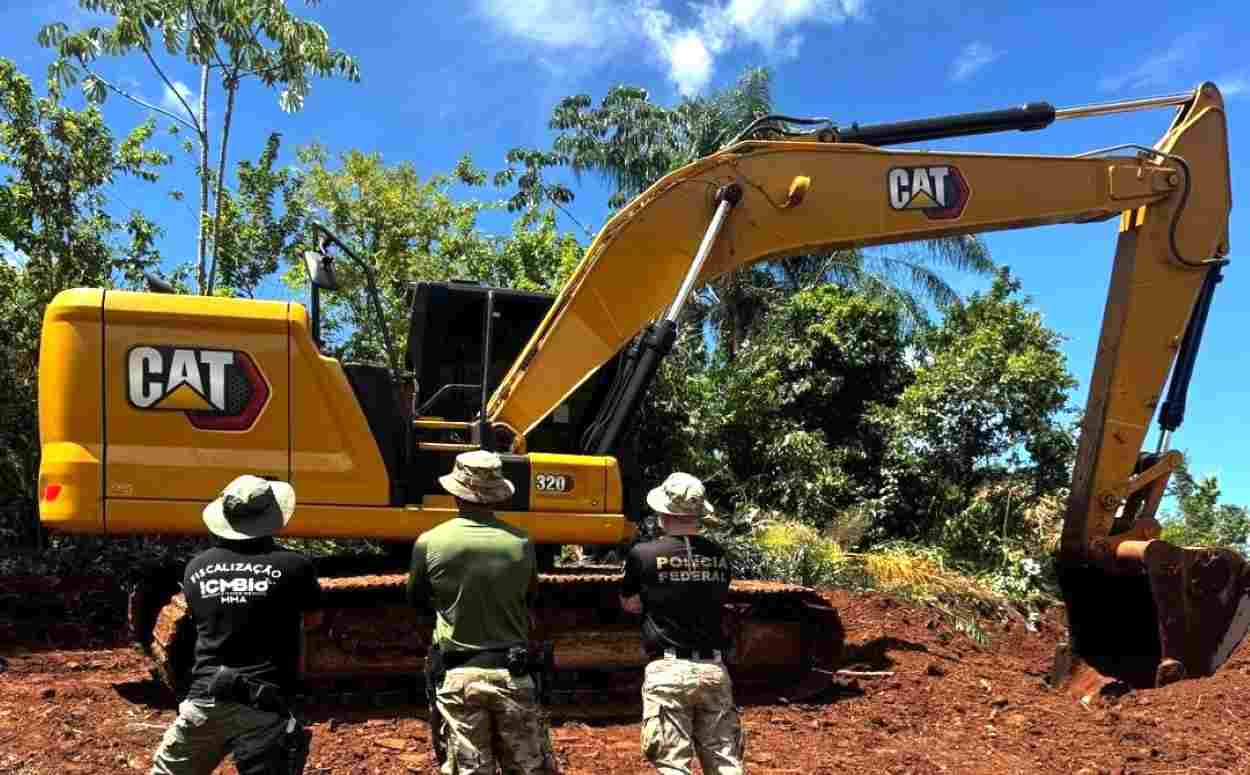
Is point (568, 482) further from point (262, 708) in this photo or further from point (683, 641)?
point (262, 708)

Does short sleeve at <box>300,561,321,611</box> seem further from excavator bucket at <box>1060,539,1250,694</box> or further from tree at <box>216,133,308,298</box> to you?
tree at <box>216,133,308,298</box>

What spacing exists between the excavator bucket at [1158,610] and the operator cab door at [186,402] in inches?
228

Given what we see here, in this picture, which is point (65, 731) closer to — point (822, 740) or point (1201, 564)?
point (822, 740)

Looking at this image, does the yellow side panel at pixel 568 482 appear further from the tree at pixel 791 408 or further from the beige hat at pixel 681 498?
the tree at pixel 791 408

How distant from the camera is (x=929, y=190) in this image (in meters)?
7.60

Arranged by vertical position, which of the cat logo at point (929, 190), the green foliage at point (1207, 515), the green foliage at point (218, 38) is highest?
the green foliage at point (218, 38)

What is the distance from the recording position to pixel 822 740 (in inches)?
254

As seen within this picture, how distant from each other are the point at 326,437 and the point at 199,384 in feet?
2.58

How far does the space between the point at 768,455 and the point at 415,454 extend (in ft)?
30.1

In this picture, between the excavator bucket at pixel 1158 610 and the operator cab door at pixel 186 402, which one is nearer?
the operator cab door at pixel 186 402

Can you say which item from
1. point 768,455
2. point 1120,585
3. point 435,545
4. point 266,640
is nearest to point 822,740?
point 1120,585

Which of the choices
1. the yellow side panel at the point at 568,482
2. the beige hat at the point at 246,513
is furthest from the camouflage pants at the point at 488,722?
the yellow side panel at the point at 568,482

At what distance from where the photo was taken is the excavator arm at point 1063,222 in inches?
279

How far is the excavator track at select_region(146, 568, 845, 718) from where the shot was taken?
254 inches
